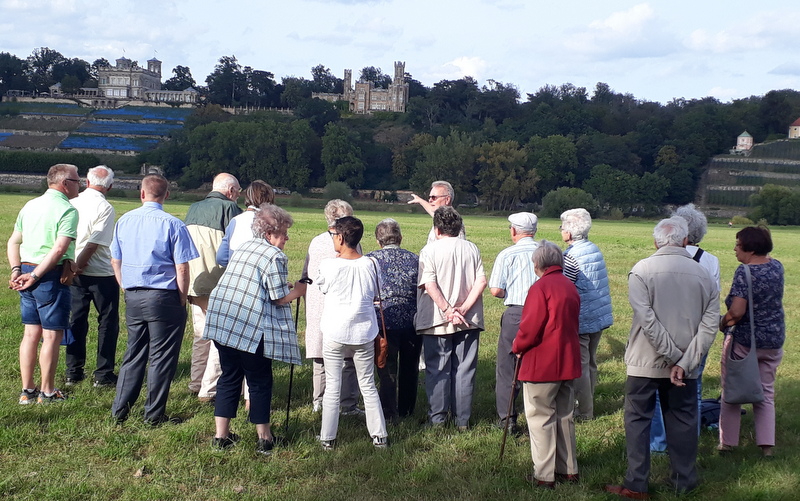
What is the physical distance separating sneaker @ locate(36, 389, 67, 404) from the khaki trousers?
Result: 4250 millimetres

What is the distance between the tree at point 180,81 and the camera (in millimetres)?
162625

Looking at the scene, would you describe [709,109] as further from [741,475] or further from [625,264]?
[741,475]

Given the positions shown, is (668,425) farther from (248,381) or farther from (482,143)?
(482,143)

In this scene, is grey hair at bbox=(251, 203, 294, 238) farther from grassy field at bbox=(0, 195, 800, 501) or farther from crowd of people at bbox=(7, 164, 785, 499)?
grassy field at bbox=(0, 195, 800, 501)

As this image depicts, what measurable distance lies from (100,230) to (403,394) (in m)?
3.33

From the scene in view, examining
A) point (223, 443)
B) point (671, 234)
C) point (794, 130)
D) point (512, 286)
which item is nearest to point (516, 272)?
point (512, 286)

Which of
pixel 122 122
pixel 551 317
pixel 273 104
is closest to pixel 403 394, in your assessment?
pixel 551 317

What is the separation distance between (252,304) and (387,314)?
56.3 inches

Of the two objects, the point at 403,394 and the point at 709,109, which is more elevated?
the point at 709,109

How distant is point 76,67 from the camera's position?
498ft

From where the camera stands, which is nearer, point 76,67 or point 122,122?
point 122,122

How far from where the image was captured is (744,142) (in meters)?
114

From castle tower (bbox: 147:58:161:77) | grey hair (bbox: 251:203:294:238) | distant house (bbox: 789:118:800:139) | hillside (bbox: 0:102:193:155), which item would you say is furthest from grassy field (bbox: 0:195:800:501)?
castle tower (bbox: 147:58:161:77)

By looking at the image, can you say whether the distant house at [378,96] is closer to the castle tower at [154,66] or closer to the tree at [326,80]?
the tree at [326,80]
